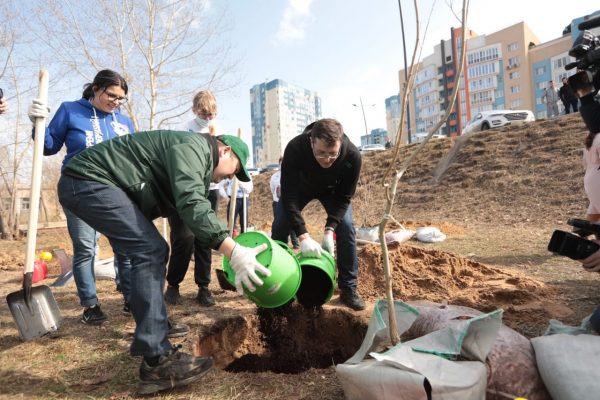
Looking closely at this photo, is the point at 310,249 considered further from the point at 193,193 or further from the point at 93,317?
the point at 93,317

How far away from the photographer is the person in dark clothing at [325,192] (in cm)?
279

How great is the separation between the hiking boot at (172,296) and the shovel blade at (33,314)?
83 cm

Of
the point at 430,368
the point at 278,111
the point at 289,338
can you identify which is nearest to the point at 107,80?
the point at 289,338

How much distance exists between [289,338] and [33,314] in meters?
1.63

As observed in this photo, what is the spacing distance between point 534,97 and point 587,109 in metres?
59.1

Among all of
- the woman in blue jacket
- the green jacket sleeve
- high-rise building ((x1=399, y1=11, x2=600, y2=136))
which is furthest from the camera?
high-rise building ((x1=399, y1=11, x2=600, y2=136))

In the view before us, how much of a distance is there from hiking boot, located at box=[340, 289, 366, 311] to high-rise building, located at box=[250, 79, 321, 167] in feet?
268

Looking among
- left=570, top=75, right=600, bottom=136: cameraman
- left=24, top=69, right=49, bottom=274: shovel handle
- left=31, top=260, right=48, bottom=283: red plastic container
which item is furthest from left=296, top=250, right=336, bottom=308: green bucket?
left=31, top=260, right=48, bottom=283: red plastic container

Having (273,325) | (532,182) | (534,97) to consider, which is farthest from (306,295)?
(534,97)

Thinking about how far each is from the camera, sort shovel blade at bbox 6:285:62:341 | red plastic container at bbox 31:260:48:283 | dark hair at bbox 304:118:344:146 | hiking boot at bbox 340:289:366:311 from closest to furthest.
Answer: shovel blade at bbox 6:285:62:341, dark hair at bbox 304:118:344:146, hiking boot at bbox 340:289:366:311, red plastic container at bbox 31:260:48:283

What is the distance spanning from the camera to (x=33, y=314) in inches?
94.5

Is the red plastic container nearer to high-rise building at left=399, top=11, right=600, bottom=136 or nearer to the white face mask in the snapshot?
the white face mask

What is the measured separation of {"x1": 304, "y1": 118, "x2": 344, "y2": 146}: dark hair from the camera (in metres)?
2.47

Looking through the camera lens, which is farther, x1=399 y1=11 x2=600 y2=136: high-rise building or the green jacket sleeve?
Answer: x1=399 y1=11 x2=600 y2=136: high-rise building
